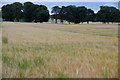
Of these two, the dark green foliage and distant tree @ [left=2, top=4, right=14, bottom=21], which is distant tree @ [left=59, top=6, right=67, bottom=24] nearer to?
the dark green foliage

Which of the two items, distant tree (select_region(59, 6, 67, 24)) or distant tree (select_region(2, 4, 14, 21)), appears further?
distant tree (select_region(2, 4, 14, 21))

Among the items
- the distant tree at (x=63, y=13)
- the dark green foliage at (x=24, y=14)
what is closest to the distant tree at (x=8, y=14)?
the dark green foliage at (x=24, y=14)

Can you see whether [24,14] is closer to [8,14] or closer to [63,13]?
[8,14]

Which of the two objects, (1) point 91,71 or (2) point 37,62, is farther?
(2) point 37,62

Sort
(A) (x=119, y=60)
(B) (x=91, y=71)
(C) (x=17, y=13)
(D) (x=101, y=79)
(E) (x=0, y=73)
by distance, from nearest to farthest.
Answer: (D) (x=101, y=79)
(B) (x=91, y=71)
(E) (x=0, y=73)
(A) (x=119, y=60)
(C) (x=17, y=13)

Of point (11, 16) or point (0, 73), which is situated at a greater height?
point (11, 16)

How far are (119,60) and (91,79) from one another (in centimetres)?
78

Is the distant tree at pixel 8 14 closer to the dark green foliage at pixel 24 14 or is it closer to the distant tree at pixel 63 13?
the dark green foliage at pixel 24 14

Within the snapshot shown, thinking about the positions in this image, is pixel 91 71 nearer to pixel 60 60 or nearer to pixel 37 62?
pixel 60 60

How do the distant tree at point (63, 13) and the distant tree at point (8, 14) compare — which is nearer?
the distant tree at point (63, 13)

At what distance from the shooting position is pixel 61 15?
4488 mm

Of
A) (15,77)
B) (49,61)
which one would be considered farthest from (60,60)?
(15,77)

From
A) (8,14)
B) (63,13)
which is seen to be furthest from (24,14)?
(63,13)

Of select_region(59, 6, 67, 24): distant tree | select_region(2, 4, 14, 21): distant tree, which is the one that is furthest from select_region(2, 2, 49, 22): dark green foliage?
select_region(59, 6, 67, 24): distant tree
